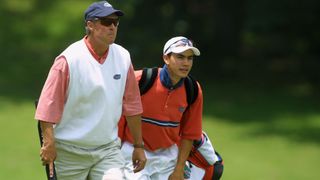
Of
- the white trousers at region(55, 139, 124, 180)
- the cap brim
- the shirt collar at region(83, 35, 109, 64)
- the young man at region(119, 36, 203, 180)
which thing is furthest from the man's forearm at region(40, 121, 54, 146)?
the cap brim

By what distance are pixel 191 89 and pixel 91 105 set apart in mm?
953

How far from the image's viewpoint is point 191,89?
6461 mm

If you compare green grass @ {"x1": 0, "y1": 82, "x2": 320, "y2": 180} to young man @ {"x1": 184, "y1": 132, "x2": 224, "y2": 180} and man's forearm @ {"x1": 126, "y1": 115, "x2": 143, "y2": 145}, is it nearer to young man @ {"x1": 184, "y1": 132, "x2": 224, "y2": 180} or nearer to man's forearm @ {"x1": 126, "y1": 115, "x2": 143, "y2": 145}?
young man @ {"x1": 184, "y1": 132, "x2": 224, "y2": 180}

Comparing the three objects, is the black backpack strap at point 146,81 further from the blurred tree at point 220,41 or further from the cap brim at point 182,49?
the blurred tree at point 220,41

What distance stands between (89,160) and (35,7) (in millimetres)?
20727

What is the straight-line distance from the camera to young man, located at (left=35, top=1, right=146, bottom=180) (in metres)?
5.75

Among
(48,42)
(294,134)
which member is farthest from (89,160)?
(48,42)

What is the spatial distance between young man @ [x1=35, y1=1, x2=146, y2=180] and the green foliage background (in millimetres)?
7655

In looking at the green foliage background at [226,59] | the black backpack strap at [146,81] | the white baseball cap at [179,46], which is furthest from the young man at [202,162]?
the green foliage background at [226,59]

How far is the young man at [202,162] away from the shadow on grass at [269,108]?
8.66 meters

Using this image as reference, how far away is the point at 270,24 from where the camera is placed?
20.5 meters

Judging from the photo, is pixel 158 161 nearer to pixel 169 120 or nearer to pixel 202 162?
pixel 169 120

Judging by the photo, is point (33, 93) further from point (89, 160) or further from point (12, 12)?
point (89, 160)

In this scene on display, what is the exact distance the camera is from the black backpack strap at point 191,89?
646 centimetres
